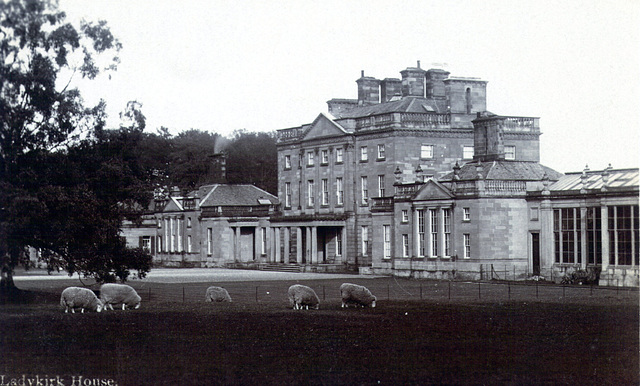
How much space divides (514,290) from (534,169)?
561 inches

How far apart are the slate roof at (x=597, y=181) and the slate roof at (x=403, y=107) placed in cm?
1659

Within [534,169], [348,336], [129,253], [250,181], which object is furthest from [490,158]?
[250,181]

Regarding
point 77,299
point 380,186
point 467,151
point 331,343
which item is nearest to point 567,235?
point 467,151

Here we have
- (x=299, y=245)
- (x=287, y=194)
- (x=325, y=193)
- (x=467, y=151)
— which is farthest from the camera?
(x=287, y=194)

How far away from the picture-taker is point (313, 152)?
226 feet

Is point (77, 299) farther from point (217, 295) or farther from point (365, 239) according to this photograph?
point (365, 239)

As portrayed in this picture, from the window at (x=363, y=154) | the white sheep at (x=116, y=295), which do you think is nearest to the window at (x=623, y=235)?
the white sheep at (x=116, y=295)

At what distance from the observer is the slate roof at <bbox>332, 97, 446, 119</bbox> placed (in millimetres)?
63281

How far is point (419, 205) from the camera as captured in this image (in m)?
53.0

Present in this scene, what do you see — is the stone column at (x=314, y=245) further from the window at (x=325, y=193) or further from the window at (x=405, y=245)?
the window at (x=405, y=245)

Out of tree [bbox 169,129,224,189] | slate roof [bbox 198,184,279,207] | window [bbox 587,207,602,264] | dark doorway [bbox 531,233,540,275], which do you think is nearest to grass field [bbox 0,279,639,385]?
window [bbox 587,207,602,264]

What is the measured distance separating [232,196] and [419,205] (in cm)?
2682

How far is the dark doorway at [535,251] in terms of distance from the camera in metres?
48.5

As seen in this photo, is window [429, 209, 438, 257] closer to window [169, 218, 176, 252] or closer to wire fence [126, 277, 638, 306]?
wire fence [126, 277, 638, 306]
